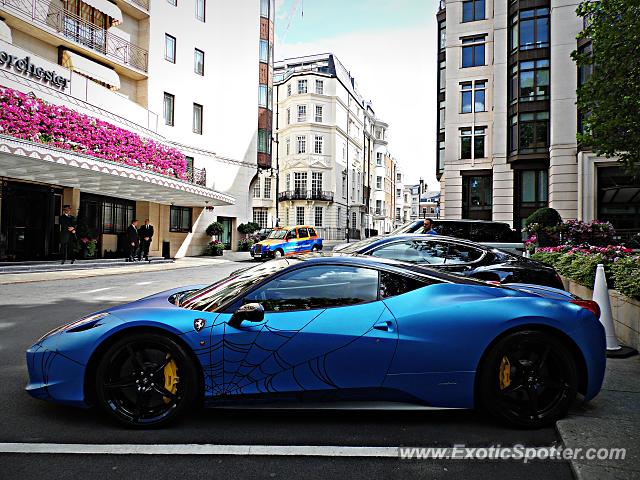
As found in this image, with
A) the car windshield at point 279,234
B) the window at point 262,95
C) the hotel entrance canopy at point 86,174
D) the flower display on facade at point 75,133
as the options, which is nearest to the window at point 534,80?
the car windshield at point 279,234

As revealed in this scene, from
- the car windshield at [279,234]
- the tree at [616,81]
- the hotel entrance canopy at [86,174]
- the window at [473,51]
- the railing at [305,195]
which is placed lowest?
the car windshield at [279,234]

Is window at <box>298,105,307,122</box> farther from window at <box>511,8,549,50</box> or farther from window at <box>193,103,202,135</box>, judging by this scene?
window at <box>511,8,549,50</box>

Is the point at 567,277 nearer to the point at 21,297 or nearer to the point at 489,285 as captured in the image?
the point at 489,285

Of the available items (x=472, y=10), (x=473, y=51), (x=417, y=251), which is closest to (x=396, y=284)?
A: (x=417, y=251)

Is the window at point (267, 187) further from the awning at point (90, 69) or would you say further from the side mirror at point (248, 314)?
the side mirror at point (248, 314)

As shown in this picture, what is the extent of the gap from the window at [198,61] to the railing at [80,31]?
3903 millimetres

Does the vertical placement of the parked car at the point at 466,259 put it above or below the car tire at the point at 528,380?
above

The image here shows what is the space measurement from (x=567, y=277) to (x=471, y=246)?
2763mm

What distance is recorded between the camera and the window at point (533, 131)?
26.4 m

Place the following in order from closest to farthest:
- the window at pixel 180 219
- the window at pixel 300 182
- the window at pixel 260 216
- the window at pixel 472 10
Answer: the window at pixel 180 219 < the window at pixel 472 10 < the window at pixel 300 182 < the window at pixel 260 216

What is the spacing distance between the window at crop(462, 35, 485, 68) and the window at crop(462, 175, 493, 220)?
7880mm

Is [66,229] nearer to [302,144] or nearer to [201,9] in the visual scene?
[201,9]

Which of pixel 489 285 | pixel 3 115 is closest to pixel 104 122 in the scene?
pixel 3 115

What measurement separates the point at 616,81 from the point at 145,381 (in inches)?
450
